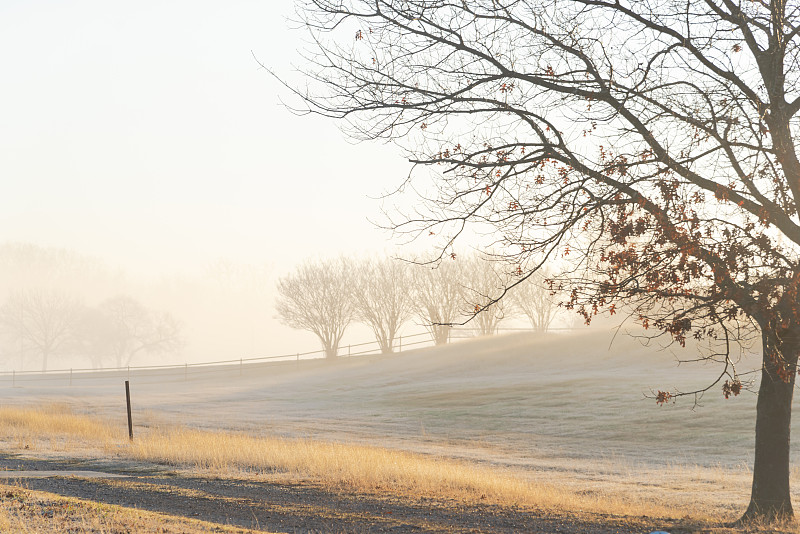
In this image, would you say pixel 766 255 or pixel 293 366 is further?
pixel 293 366

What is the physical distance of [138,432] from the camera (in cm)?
2567

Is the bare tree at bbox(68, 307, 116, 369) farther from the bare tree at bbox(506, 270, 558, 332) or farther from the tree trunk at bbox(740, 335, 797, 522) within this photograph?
the tree trunk at bbox(740, 335, 797, 522)

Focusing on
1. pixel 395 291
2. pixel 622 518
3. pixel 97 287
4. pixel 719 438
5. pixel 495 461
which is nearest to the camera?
pixel 622 518

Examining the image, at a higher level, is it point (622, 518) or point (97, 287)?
point (97, 287)

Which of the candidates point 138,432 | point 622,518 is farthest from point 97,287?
point 622,518

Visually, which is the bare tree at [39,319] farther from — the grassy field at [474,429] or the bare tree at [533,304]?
the bare tree at [533,304]

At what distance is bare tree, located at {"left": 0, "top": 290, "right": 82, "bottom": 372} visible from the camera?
9338 cm

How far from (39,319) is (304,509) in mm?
92242

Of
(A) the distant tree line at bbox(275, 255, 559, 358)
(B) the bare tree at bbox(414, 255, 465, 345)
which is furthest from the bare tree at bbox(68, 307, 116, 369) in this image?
(B) the bare tree at bbox(414, 255, 465, 345)

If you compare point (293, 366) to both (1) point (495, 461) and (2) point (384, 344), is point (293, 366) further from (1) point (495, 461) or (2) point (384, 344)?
(1) point (495, 461)

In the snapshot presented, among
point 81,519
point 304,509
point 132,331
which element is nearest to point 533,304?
point 132,331

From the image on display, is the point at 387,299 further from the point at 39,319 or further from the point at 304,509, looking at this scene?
the point at 304,509

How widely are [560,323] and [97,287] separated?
220 ft

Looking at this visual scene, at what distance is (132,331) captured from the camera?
98312mm
